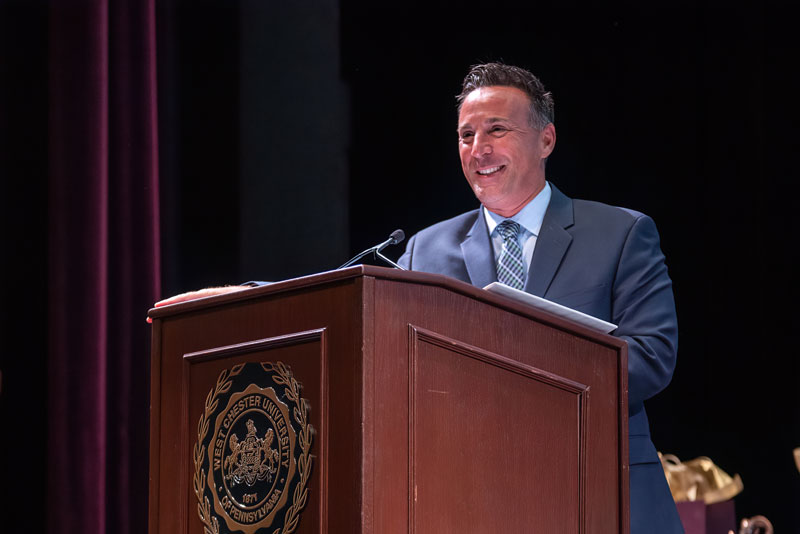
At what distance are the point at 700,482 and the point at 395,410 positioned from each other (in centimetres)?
220

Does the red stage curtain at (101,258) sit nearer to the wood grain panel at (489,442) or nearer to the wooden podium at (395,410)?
the wooden podium at (395,410)

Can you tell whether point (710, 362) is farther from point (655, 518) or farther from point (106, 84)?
point (106, 84)

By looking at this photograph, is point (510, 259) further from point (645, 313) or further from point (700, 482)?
point (700, 482)

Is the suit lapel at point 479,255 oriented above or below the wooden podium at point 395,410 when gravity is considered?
above

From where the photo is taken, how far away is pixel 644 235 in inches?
87.1

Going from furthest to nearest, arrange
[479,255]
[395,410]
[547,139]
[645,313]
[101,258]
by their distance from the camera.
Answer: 1. [101,258]
2. [547,139]
3. [479,255]
4. [645,313]
5. [395,410]

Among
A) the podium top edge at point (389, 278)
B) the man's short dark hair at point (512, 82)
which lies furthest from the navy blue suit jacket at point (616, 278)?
the podium top edge at point (389, 278)

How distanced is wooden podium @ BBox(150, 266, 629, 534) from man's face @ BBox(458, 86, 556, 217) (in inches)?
33.3

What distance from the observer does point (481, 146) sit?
245cm

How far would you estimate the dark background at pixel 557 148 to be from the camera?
3.39 metres

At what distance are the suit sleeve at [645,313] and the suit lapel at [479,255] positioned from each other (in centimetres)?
29

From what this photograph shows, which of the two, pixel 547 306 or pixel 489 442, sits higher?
pixel 547 306

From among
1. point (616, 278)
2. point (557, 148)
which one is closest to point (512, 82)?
point (616, 278)

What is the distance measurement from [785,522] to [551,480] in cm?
213
